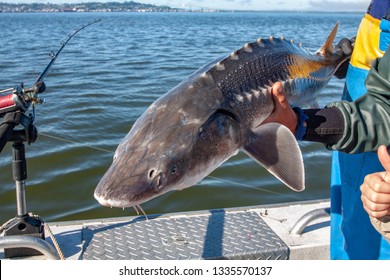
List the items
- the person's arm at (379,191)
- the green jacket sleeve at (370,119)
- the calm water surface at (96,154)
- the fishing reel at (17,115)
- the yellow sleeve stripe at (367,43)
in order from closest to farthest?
the person's arm at (379,191) < the green jacket sleeve at (370,119) < the yellow sleeve stripe at (367,43) < the fishing reel at (17,115) < the calm water surface at (96,154)

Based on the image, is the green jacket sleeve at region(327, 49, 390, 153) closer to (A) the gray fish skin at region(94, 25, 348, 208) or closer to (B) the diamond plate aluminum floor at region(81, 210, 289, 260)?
(A) the gray fish skin at region(94, 25, 348, 208)

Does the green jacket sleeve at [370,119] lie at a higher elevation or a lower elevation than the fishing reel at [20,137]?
Result: higher

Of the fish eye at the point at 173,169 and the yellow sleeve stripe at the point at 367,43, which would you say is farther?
the yellow sleeve stripe at the point at 367,43

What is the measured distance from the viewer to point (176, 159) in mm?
1879

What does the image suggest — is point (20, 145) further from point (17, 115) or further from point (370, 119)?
point (370, 119)

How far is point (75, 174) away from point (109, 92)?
16.0ft

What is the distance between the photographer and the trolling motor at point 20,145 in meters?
2.65

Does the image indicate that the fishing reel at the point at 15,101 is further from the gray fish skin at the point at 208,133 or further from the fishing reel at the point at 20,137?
the gray fish skin at the point at 208,133

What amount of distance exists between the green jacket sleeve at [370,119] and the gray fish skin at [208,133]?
248mm

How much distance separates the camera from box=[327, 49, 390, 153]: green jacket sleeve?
81.1 inches

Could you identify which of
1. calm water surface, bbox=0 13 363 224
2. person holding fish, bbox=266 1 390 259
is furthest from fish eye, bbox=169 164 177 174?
calm water surface, bbox=0 13 363 224

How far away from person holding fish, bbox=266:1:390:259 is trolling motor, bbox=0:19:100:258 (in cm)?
140

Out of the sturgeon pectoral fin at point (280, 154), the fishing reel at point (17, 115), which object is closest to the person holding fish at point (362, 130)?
the sturgeon pectoral fin at point (280, 154)
